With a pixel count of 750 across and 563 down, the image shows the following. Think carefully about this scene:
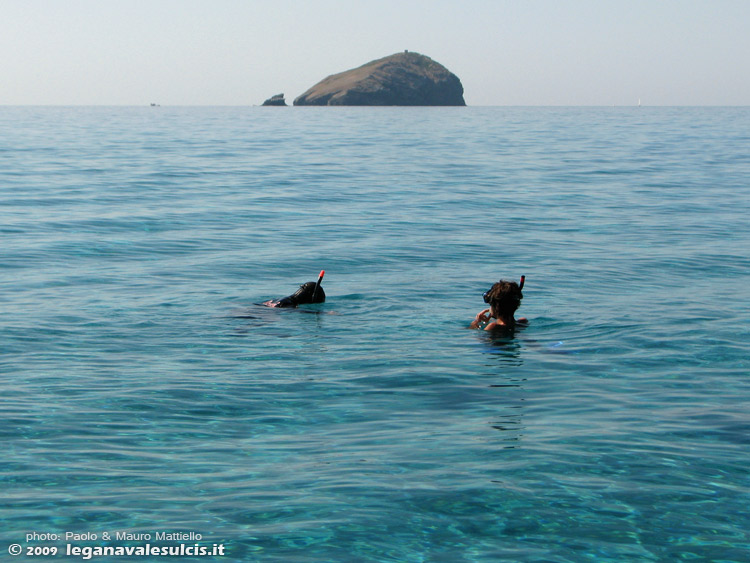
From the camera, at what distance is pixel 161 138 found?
4969 centimetres

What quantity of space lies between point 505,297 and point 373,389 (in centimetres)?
247

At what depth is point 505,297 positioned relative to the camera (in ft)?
32.7

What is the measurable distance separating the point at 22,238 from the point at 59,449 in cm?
1208

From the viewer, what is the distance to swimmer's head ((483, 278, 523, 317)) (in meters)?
9.96

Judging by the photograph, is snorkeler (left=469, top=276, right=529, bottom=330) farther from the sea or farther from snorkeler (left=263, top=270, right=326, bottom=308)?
snorkeler (left=263, top=270, right=326, bottom=308)

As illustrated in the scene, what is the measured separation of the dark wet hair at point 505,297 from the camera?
9.95m

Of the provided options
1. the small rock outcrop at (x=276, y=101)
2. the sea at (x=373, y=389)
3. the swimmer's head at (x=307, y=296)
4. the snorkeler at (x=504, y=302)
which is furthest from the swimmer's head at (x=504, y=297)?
the small rock outcrop at (x=276, y=101)

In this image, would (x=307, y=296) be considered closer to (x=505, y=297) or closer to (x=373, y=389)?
(x=505, y=297)

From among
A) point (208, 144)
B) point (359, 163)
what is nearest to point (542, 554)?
point (359, 163)

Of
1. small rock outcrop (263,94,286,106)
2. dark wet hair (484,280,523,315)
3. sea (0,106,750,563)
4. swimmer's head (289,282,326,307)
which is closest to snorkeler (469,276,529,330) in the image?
dark wet hair (484,280,523,315)

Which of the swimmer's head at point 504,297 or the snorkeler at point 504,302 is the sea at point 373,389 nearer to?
the snorkeler at point 504,302

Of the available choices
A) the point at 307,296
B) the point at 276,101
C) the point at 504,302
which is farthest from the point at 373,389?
the point at 276,101

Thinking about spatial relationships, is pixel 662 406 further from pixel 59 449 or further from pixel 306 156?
pixel 306 156

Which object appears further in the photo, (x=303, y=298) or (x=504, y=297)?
(x=303, y=298)
